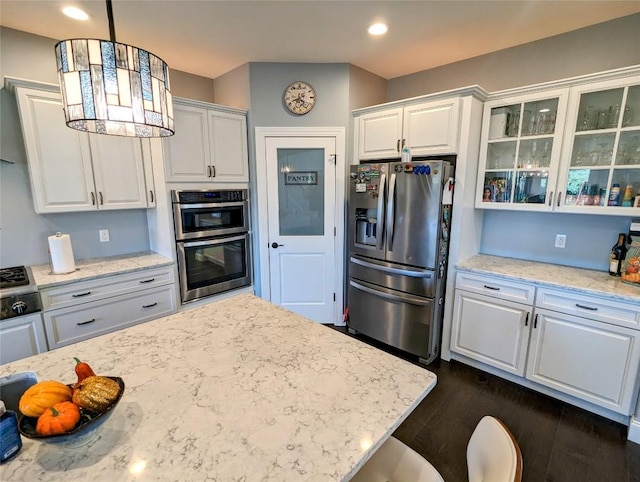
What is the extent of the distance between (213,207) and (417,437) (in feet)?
7.91

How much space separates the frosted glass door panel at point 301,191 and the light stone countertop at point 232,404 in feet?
6.05

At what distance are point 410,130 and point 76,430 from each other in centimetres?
280

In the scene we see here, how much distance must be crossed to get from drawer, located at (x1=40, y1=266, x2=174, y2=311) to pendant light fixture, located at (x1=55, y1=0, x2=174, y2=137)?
5.24 feet

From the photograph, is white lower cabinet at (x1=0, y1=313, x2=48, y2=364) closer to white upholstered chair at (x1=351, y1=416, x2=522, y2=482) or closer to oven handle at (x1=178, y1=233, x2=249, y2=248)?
oven handle at (x1=178, y1=233, x2=249, y2=248)

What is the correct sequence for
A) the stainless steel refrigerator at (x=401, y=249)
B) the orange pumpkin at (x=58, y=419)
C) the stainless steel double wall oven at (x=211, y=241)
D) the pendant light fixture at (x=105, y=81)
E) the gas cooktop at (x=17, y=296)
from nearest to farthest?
the orange pumpkin at (x=58, y=419) < the pendant light fixture at (x=105, y=81) < the gas cooktop at (x=17, y=296) < the stainless steel refrigerator at (x=401, y=249) < the stainless steel double wall oven at (x=211, y=241)

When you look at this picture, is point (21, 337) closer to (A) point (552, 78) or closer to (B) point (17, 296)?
(B) point (17, 296)

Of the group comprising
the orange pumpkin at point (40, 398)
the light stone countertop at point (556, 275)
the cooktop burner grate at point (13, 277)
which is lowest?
the light stone countertop at point (556, 275)

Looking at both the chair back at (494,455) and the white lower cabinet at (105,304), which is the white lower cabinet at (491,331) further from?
the white lower cabinet at (105,304)

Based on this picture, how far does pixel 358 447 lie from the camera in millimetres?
820

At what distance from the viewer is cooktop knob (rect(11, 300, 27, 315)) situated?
1887 millimetres

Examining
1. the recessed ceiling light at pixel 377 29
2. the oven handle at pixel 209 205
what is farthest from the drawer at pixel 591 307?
the oven handle at pixel 209 205

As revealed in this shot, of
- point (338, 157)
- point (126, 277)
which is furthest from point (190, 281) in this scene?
point (338, 157)

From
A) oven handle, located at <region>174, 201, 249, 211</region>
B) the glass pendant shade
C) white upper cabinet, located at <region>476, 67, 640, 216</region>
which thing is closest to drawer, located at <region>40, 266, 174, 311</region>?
oven handle, located at <region>174, 201, 249, 211</region>

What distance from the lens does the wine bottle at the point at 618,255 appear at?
2209 mm
